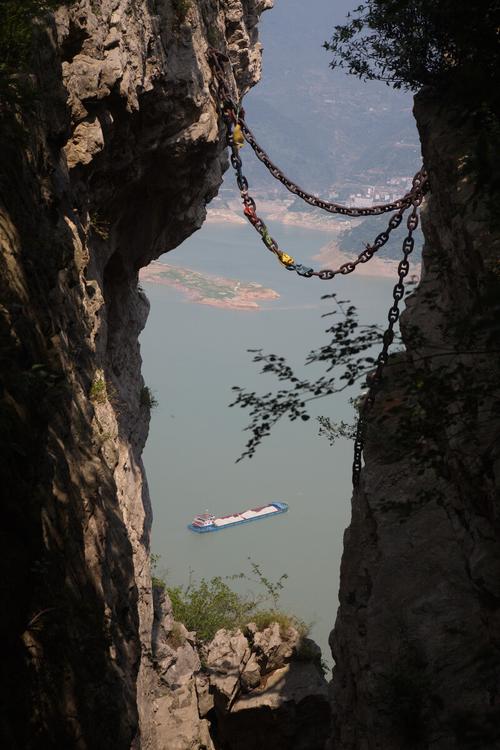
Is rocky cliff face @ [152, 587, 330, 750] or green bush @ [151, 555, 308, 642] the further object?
green bush @ [151, 555, 308, 642]

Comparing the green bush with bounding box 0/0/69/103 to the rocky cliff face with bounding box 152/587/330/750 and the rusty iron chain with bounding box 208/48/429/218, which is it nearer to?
the rusty iron chain with bounding box 208/48/429/218

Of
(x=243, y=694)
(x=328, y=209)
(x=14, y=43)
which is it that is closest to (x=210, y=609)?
(x=243, y=694)

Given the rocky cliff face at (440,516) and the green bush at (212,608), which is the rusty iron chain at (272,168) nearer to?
the rocky cliff face at (440,516)

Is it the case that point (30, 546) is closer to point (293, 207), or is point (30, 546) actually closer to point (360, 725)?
point (360, 725)

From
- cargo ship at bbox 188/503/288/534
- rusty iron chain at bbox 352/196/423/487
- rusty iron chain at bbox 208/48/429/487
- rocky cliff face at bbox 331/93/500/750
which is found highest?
cargo ship at bbox 188/503/288/534

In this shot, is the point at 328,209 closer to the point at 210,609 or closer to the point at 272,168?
the point at 272,168

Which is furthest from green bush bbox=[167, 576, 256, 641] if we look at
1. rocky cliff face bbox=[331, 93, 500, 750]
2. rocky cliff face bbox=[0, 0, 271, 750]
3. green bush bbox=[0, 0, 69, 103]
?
green bush bbox=[0, 0, 69, 103]
